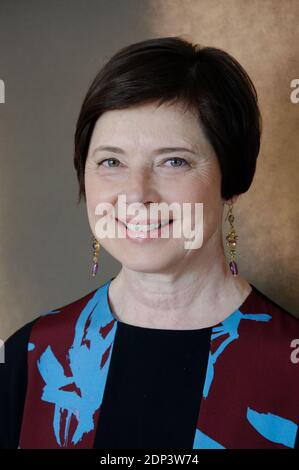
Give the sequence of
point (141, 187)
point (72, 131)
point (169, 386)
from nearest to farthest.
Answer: point (141, 187), point (169, 386), point (72, 131)

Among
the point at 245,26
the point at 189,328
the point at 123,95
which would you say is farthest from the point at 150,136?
the point at 245,26

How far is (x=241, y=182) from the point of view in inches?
58.1

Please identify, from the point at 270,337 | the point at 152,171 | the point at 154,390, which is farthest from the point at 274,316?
the point at 152,171

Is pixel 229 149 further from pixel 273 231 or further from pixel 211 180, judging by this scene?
pixel 273 231

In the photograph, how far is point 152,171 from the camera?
135cm

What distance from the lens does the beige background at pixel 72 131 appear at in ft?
5.85

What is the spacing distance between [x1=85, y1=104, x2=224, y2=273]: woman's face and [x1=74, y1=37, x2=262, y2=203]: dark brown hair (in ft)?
Result: 0.06

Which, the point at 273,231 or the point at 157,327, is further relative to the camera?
the point at 273,231

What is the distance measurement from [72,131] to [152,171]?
2.14 ft

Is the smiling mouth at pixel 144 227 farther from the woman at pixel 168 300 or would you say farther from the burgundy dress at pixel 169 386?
the burgundy dress at pixel 169 386

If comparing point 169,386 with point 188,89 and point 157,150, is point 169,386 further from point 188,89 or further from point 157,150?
point 188,89

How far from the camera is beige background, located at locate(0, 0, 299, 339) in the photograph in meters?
1.78

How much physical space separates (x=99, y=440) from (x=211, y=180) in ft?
1.80

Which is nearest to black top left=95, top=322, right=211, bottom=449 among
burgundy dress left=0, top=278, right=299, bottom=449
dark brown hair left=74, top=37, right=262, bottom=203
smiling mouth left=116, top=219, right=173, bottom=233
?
burgundy dress left=0, top=278, right=299, bottom=449
